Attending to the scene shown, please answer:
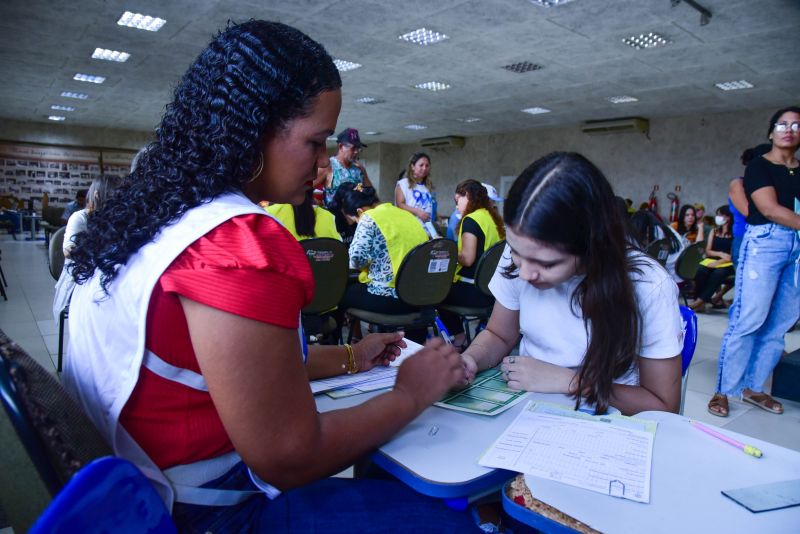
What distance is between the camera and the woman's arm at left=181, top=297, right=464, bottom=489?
60 cm

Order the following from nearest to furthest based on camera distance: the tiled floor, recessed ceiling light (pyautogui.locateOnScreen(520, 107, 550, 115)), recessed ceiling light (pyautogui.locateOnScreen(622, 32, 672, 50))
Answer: the tiled floor → recessed ceiling light (pyautogui.locateOnScreen(622, 32, 672, 50)) → recessed ceiling light (pyautogui.locateOnScreen(520, 107, 550, 115))

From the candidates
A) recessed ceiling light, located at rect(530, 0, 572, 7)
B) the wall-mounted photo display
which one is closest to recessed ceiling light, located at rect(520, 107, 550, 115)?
recessed ceiling light, located at rect(530, 0, 572, 7)

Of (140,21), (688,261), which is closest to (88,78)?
(140,21)

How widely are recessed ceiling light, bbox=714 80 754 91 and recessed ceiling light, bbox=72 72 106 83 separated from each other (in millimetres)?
9616

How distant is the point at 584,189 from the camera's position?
1.06 m

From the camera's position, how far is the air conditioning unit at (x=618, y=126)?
33.8 ft

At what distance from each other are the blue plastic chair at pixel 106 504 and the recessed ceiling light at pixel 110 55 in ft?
25.8

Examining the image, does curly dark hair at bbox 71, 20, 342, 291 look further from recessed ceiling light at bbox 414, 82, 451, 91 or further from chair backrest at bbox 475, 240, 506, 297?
recessed ceiling light at bbox 414, 82, 451, 91

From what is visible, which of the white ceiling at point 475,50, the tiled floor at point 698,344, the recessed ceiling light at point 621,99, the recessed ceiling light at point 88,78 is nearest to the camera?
the tiled floor at point 698,344

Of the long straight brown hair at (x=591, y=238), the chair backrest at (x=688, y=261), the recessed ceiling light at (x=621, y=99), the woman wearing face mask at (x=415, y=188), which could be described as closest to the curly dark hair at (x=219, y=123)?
the long straight brown hair at (x=591, y=238)

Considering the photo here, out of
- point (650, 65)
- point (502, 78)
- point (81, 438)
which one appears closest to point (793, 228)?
point (81, 438)

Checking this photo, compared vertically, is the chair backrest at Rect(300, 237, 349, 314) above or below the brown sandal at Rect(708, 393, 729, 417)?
above

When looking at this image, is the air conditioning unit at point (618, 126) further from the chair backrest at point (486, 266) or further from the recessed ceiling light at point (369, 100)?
the chair backrest at point (486, 266)

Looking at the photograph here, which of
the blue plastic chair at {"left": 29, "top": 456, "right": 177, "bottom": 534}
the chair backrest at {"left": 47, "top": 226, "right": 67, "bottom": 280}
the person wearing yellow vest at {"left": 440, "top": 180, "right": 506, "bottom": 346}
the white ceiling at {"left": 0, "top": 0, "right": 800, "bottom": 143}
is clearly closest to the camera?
the blue plastic chair at {"left": 29, "top": 456, "right": 177, "bottom": 534}
